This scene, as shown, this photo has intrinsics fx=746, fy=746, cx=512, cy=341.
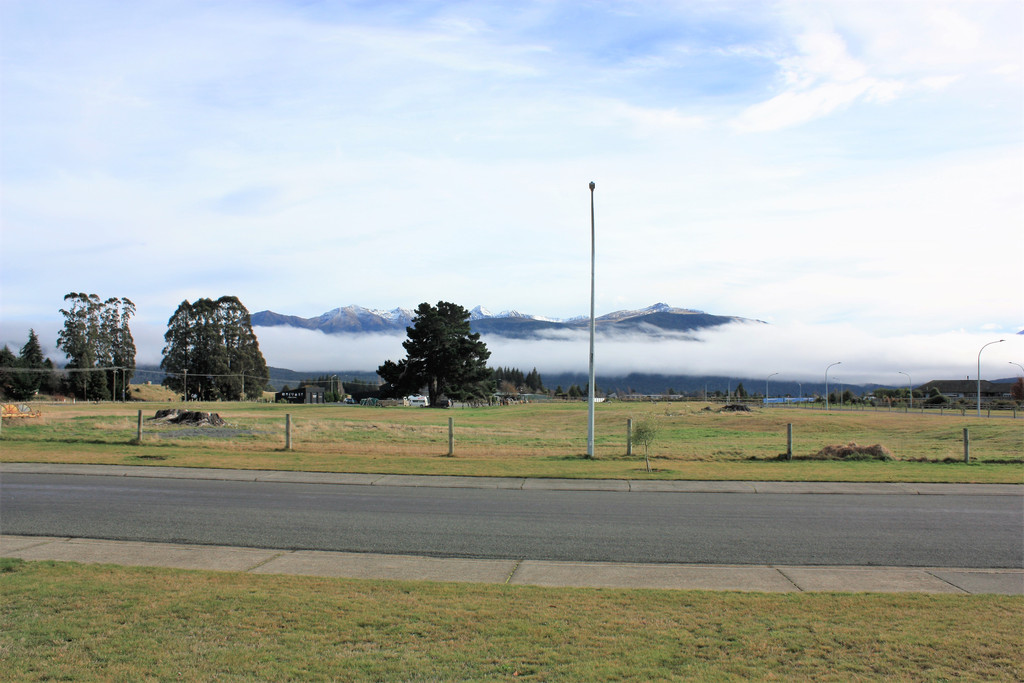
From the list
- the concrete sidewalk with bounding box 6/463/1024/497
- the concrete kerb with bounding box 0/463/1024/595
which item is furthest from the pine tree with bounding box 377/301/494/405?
the concrete kerb with bounding box 0/463/1024/595

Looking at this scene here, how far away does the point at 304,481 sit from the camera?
703 inches

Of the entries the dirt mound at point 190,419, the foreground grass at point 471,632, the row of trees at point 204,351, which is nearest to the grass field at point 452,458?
the dirt mound at point 190,419

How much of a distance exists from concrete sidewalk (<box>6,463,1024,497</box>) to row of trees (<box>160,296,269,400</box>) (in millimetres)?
92293

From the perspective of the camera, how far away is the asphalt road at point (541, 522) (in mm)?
10039

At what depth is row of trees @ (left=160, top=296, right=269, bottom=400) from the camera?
106750mm

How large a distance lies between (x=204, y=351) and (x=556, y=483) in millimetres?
100316

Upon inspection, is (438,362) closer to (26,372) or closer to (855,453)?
(26,372)

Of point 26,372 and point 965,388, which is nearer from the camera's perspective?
point 26,372

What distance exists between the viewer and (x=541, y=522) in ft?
40.0

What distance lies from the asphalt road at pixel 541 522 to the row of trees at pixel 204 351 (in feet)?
315

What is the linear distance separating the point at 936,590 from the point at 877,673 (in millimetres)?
3303

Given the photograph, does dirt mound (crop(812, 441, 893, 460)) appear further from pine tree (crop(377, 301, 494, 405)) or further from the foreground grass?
pine tree (crop(377, 301, 494, 405))

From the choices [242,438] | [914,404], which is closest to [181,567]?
[242,438]

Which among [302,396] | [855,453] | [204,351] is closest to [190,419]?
[855,453]
